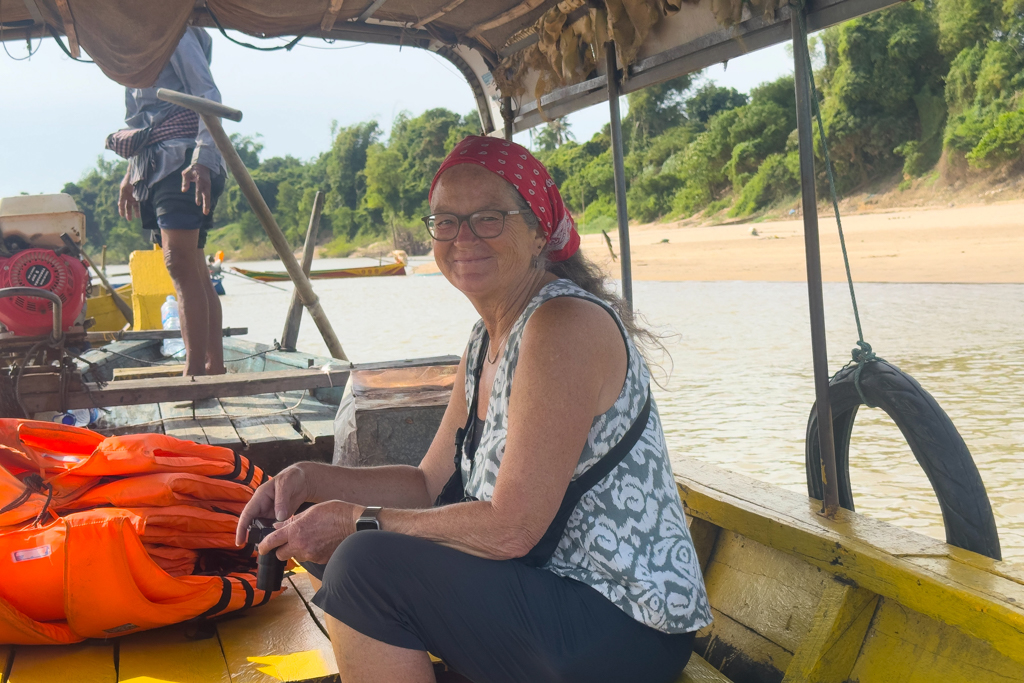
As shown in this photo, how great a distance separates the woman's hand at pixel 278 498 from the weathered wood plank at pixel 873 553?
1.00m

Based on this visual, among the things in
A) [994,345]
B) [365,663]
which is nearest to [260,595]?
[365,663]

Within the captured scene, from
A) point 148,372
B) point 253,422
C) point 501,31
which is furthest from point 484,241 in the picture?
point 148,372

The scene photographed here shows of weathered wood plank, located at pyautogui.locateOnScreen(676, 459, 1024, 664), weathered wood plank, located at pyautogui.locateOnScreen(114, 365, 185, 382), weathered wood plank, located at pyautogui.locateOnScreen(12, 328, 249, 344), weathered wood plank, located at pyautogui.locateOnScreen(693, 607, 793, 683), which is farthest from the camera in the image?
weathered wood plank, located at pyautogui.locateOnScreen(12, 328, 249, 344)

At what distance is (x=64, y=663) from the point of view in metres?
1.84

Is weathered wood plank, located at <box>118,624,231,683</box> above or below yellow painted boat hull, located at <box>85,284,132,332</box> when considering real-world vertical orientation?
below

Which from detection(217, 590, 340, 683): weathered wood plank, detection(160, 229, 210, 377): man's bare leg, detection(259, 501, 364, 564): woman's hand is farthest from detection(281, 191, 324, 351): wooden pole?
detection(259, 501, 364, 564): woman's hand

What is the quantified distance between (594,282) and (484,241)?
25cm

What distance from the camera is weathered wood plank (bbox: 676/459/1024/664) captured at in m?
1.34

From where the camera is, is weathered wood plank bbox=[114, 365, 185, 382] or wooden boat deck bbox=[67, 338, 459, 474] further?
weathered wood plank bbox=[114, 365, 185, 382]

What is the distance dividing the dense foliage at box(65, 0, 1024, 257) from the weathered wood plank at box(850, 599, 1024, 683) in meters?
16.2

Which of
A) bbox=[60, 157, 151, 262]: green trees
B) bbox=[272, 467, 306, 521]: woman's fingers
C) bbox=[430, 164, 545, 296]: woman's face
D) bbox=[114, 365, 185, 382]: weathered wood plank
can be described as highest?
bbox=[60, 157, 151, 262]: green trees

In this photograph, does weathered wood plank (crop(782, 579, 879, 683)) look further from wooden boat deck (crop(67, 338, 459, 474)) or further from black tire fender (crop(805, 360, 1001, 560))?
wooden boat deck (crop(67, 338, 459, 474))

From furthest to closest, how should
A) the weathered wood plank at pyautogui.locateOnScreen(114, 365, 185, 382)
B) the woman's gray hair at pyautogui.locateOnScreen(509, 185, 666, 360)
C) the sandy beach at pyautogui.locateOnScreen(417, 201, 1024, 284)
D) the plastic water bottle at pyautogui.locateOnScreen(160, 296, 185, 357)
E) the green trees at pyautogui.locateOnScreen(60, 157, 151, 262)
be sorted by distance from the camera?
the green trees at pyautogui.locateOnScreen(60, 157, 151, 262)
the sandy beach at pyautogui.locateOnScreen(417, 201, 1024, 284)
the plastic water bottle at pyautogui.locateOnScreen(160, 296, 185, 357)
the weathered wood plank at pyautogui.locateOnScreen(114, 365, 185, 382)
the woman's gray hair at pyautogui.locateOnScreen(509, 185, 666, 360)

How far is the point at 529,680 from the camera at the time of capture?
1409mm
